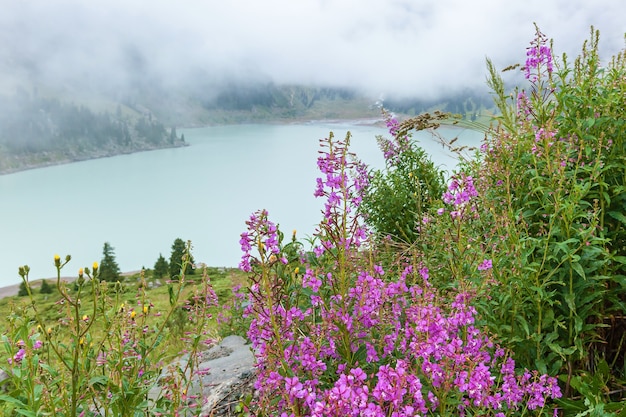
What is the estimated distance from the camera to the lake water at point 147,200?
6216 cm

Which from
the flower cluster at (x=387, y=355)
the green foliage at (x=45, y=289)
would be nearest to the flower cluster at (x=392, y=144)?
the flower cluster at (x=387, y=355)

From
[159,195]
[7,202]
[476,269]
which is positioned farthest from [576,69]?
[7,202]

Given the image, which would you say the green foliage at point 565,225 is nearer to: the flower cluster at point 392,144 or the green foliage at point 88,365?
the green foliage at point 88,365

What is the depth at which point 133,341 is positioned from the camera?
101 inches

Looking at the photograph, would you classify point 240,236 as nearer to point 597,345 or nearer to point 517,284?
point 517,284

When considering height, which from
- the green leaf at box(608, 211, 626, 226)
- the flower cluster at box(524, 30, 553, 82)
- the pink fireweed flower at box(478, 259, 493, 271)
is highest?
the flower cluster at box(524, 30, 553, 82)

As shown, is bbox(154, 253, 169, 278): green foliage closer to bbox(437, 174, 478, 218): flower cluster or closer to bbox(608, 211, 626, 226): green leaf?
bbox(437, 174, 478, 218): flower cluster

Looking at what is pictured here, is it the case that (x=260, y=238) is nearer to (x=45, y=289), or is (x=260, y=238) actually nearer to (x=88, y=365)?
(x=88, y=365)

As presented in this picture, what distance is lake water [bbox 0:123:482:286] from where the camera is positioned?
62156mm

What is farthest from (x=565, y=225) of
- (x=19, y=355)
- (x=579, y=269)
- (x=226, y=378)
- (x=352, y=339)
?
(x=19, y=355)

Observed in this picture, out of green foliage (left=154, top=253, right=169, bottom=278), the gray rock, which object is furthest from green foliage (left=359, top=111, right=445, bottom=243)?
green foliage (left=154, top=253, right=169, bottom=278)

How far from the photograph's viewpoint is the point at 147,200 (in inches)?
3794

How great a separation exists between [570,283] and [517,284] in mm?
272

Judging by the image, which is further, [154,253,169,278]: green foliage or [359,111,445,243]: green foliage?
[154,253,169,278]: green foliage
